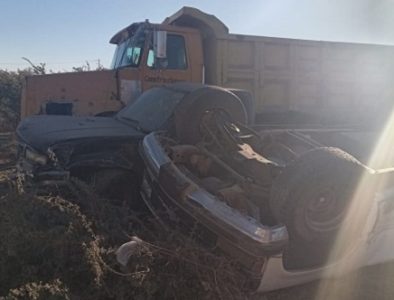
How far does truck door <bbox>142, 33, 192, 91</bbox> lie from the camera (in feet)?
27.3

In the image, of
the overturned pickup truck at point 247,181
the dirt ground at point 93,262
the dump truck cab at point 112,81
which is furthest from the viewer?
the dump truck cab at point 112,81

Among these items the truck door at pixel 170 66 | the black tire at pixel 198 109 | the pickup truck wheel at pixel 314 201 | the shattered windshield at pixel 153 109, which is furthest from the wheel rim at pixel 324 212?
the truck door at pixel 170 66

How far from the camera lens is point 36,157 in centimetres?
464

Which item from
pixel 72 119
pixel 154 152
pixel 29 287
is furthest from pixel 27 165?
pixel 29 287

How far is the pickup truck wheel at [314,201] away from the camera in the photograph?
119 inches

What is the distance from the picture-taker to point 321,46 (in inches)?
371

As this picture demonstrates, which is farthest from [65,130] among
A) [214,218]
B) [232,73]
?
[232,73]

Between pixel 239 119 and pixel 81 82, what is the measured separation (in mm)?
4486

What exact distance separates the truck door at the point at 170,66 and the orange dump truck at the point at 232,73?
0.06 feet

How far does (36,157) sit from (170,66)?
4347 millimetres

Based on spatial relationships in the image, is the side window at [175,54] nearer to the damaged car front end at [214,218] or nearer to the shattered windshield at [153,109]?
the shattered windshield at [153,109]

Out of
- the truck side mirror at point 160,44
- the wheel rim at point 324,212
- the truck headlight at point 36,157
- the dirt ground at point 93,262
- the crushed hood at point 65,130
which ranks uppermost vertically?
the truck side mirror at point 160,44

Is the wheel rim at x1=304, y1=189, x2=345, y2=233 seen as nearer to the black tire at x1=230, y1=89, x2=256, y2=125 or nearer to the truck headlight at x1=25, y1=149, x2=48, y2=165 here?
the black tire at x1=230, y1=89, x2=256, y2=125

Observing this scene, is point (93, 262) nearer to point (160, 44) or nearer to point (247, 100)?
point (247, 100)
